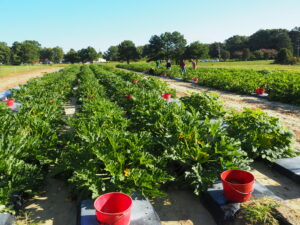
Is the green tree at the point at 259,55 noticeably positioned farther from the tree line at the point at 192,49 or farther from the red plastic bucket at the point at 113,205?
the red plastic bucket at the point at 113,205

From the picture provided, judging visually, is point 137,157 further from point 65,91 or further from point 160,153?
point 65,91

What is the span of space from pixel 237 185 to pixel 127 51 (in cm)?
8803

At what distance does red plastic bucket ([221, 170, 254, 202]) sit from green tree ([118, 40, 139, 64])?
85822 mm

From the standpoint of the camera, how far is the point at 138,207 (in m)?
2.96

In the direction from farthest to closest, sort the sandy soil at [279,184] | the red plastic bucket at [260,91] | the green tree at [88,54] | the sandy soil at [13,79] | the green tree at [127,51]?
1. the green tree at [88,54]
2. the green tree at [127,51]
3. the sandy soil at [13,79]
4. the red plastic bucket at [260,91]
5. the sandy soil at [279,184]

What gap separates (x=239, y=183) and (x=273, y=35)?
106 meters

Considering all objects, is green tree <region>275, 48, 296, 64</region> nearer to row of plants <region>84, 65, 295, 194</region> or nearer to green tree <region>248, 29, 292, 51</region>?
green tree <region>248, 29, 292, 51</region>

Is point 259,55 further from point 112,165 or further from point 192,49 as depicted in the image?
point 112,165

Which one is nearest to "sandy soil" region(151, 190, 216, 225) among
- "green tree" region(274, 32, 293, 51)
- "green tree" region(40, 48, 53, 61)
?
"green tree" region(274, 32, 293, 51)

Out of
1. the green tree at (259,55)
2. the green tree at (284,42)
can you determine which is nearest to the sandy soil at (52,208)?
the green tree at (259,55)

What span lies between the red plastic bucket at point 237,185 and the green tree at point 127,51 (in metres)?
85.8

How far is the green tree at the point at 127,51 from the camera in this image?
87000 mm

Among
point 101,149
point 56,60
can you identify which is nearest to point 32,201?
point 101,149

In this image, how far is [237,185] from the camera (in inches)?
116
